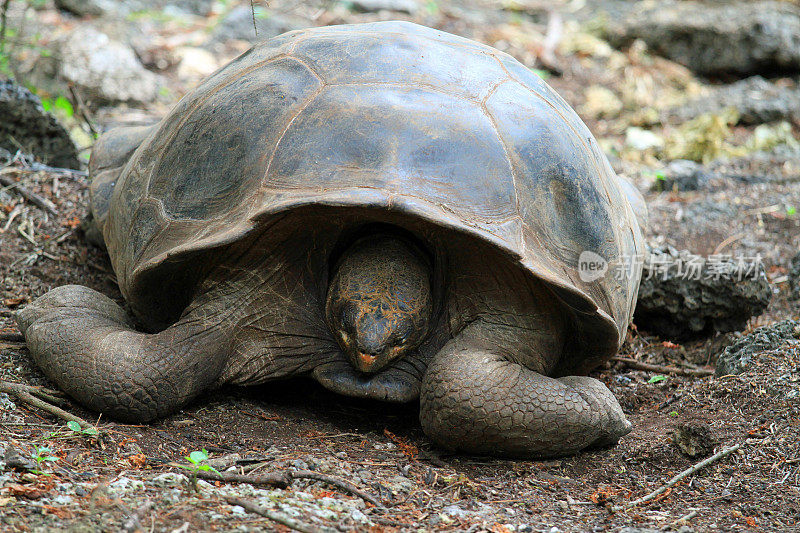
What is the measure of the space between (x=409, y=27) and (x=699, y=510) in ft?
7.03

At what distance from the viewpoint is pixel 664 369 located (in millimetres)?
3826

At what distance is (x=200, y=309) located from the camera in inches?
118

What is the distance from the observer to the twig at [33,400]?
269 cm

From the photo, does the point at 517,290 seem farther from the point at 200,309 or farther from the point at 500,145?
the point at 200,309

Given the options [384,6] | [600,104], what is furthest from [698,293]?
[384,6]

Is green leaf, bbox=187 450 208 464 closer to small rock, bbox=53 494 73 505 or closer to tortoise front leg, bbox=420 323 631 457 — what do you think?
small rock, bbox=53 494 73 505

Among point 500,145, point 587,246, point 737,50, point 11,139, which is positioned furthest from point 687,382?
point 737,50

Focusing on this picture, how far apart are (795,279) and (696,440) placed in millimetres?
2057

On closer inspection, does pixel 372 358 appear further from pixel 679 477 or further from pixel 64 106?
pixel 64 106

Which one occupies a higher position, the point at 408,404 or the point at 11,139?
the point at 11,139

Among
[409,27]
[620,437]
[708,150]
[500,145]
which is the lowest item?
[708,150]

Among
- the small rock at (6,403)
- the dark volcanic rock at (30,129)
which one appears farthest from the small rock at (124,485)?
the dark volcanic rock at (30,129)

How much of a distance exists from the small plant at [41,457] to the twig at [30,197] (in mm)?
2229

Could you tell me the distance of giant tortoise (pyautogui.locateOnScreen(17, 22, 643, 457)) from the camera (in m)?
2.76
